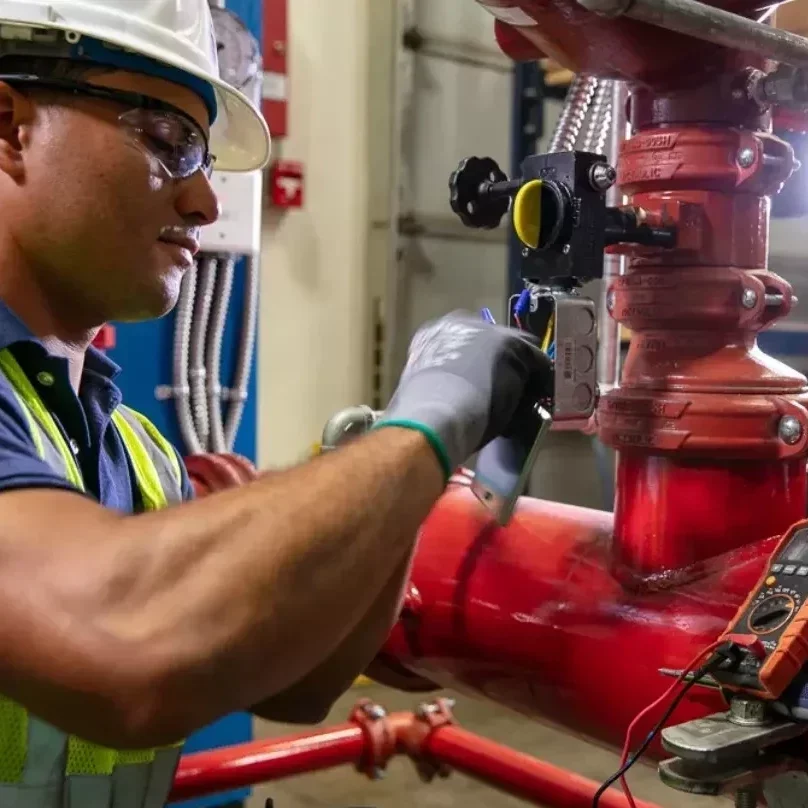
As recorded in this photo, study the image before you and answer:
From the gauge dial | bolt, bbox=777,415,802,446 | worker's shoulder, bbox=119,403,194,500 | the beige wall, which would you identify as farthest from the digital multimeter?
the beige wall

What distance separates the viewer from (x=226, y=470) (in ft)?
4.11

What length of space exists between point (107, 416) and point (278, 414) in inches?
61.9

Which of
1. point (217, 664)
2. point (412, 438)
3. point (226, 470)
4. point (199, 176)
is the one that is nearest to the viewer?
point (217, 664)

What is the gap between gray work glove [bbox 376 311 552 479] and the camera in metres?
0.74

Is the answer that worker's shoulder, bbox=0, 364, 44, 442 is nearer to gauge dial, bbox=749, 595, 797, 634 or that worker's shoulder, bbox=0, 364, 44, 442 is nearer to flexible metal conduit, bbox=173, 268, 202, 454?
gauge dial, bbox=749, 595, 797, 634

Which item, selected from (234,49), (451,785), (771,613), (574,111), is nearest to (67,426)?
(771,613)

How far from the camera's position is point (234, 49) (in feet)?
5.74

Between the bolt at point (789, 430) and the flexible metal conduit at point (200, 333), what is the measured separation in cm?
116

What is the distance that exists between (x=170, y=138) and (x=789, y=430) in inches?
25.0

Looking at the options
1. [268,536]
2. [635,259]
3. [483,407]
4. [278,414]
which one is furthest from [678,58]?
[278,414]

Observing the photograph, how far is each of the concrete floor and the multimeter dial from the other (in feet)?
3.96

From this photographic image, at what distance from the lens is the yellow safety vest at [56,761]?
0.81 m

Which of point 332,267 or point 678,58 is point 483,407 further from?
point 332,267

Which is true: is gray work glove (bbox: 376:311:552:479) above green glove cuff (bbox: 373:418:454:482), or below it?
above
